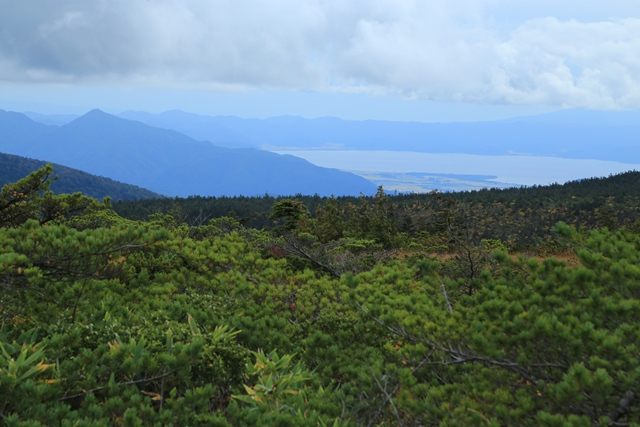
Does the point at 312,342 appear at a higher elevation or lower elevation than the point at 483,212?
lower

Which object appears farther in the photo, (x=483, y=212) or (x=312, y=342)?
(x=483, y=212)

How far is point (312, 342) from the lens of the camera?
6801mm

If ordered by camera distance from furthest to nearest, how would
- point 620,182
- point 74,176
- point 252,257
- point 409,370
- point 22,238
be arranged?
1. point 74,176
2. point 620,182
3. point 252,257
4. point 22,238
5. point 409,370

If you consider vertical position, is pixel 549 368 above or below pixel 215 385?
above

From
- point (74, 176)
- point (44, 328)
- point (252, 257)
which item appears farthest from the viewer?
point (74, 176)

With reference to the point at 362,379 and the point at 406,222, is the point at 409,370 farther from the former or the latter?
the point at 406,222

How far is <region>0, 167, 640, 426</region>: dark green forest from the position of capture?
436 cm

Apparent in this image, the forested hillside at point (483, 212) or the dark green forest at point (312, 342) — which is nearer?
the dark green forest at point (312, 342)

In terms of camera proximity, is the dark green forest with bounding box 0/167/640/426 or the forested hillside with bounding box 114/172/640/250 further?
the forested hillside with bounding box 114/172/640/250

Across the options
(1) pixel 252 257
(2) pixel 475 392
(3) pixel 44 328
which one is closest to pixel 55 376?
(3) pixel 44 328

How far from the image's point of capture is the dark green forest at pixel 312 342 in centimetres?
436

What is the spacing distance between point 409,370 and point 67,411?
116 inches

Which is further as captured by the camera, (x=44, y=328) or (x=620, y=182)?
(x=620, y=182)

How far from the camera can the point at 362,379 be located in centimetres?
554
